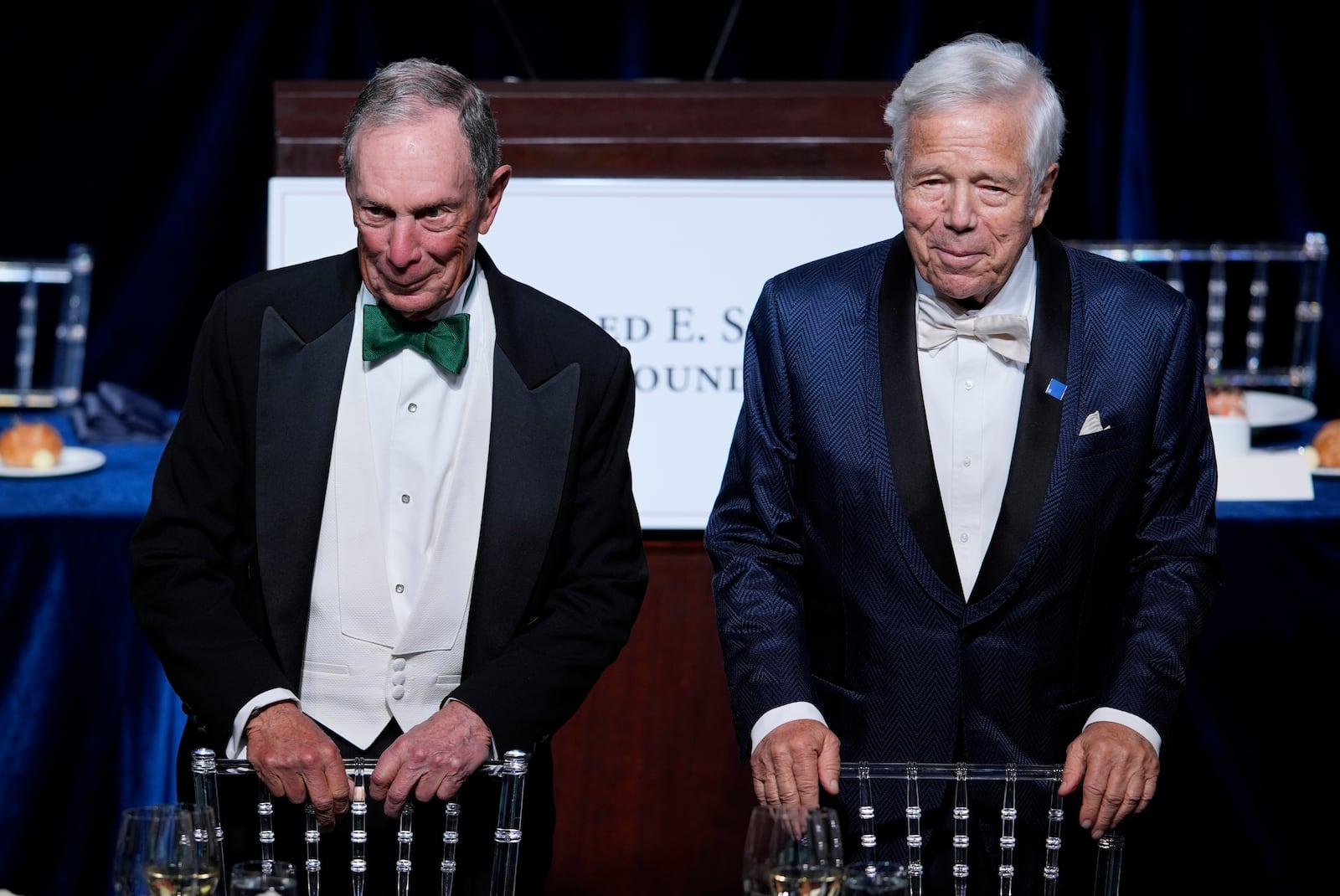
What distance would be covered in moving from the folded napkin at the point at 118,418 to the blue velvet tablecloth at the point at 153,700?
10.5 inches

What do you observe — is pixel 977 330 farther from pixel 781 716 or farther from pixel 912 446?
pixel 781 716

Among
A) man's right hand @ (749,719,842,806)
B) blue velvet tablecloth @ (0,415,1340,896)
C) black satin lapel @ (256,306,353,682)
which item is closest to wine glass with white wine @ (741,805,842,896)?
man's right hand @ (749,719,842,806)

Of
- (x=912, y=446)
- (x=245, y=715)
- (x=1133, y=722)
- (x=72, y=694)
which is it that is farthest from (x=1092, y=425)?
(x=72, y=694)

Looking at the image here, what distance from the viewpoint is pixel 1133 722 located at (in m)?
→ 1.85

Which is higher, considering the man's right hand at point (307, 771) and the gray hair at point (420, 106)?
the gray hair at point (420, 106)

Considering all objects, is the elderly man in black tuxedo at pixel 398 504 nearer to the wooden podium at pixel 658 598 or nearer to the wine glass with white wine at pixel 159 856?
the wine glass with white wine at pixel 159 856

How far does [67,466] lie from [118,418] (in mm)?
384

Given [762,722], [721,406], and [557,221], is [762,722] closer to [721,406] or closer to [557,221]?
[721,406]

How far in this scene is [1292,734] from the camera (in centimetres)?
298

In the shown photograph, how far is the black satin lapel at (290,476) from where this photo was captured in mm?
1949

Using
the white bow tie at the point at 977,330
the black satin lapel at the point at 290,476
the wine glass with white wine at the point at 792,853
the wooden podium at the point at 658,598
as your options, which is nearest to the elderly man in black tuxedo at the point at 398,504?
the black satin lapel at the point at 290,476

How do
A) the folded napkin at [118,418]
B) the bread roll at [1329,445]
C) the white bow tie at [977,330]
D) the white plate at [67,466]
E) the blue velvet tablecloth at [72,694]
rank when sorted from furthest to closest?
the folded napkin at [118,418] < the bread roll at [1329,445] < the white plate at [67,466] < the blue velvet tablecloth at [72,694] < the white bow tie at [977,330]

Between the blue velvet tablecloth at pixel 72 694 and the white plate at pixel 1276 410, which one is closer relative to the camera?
the blue velvet tablecloth at pixel 72 694

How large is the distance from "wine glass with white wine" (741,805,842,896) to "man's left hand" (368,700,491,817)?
43cm
